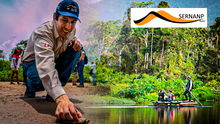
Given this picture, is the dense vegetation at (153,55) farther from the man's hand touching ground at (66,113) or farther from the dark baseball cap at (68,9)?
the man's hand touching ground at (66,113)

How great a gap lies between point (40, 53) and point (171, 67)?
4409 mm

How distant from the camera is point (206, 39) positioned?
5988mm

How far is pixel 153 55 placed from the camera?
5.60 meters

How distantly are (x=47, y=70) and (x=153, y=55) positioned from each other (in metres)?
4.33

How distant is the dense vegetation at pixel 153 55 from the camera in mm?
5387

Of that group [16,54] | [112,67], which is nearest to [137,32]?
[112,67]

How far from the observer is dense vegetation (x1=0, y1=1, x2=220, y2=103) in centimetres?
539

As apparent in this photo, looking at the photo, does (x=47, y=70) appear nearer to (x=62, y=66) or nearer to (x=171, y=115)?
(x=62, y=66)

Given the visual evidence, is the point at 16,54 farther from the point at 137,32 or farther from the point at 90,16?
the point at 137,32

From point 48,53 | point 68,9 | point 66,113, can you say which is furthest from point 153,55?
point 66,113

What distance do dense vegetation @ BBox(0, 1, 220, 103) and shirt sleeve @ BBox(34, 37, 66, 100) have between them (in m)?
3.54

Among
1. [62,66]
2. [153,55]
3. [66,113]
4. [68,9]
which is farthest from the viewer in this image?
[153,55]

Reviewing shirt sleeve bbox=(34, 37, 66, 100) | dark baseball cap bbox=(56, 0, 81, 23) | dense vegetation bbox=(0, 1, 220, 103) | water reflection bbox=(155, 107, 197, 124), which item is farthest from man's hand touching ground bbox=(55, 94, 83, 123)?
dense vegetation bbox=(0, 1, 220, 103)

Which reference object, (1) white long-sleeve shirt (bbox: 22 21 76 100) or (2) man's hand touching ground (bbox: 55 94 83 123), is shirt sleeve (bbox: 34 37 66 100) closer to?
(1) white long-sleeve shirt (bbox: 22 21 76 100)
